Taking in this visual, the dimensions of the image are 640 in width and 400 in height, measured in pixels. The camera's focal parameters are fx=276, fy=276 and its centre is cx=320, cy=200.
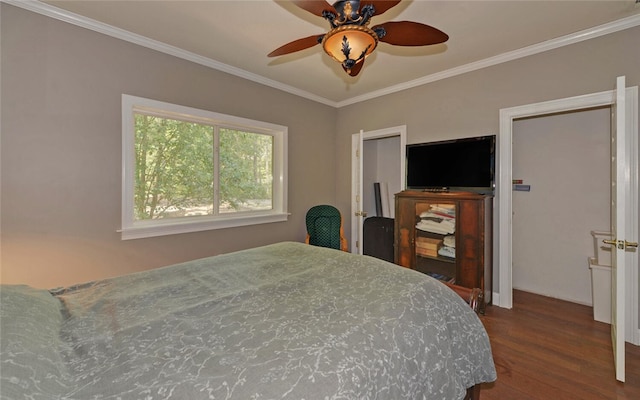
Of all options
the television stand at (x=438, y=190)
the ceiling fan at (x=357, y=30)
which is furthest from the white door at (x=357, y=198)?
the ceiling fan at (x=357, y=30)

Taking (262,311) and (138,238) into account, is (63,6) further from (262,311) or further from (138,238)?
A: (262,311)

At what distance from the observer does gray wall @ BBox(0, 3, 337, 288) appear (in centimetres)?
203

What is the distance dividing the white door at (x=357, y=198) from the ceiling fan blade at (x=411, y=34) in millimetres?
1799

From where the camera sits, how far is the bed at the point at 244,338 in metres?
0.72

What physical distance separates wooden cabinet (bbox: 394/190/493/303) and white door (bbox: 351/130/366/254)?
532 millimetres

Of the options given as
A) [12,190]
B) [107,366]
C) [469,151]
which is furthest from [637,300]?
[12,190]

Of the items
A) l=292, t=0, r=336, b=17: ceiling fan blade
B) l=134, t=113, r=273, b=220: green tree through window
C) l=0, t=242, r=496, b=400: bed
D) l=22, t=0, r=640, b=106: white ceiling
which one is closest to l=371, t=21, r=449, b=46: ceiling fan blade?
l=292, t=0, r=336, b=17: ceiling fan blade

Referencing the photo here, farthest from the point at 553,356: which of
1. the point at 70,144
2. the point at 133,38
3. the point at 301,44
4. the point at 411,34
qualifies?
the point at 133,38

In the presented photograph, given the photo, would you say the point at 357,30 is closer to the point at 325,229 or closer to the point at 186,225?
the point at 186,225

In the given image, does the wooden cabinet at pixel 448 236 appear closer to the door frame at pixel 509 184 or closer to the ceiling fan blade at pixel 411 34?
the door frame at pixel 509 184

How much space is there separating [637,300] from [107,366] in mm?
3573

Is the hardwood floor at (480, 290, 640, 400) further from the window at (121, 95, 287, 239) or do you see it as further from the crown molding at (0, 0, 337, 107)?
the crown molding at (0, 0, 337, 107)

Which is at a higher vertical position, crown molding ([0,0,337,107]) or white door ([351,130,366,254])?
crown molding ([0,0,337,107])

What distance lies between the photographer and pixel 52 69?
7.07 feet
